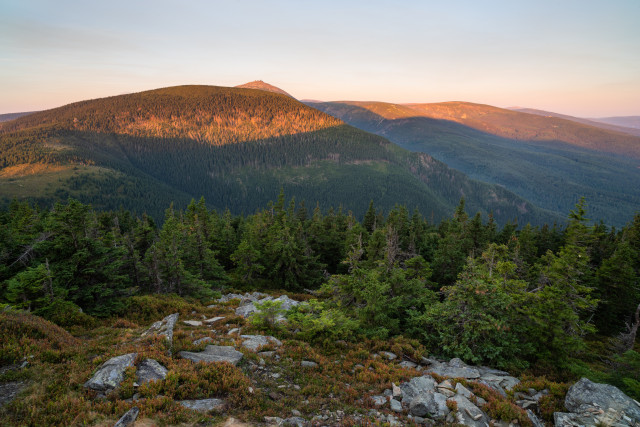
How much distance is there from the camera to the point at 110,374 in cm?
866

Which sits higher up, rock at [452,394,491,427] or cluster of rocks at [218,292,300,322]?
rock at [452,394,491,427]

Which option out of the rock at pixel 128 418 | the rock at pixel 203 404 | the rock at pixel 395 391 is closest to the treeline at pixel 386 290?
the rock at pixel 395 391

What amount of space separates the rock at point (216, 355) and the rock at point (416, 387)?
650 cm

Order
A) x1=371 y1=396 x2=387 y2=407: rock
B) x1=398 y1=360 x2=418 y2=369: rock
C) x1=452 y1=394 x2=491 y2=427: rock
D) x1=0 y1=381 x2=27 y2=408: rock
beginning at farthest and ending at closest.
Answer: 1. x1=398 y1=360 x2=418 y2=369: rock
2. x1=371 y1=396 x2=387 y2=407: rock
3. x1=452 y1=394 x2=491 y2=427: rock
4. x1=0 y1=381 x2=27 y2=408: rock

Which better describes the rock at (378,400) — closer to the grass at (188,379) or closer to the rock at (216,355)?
the grass at (188,379)

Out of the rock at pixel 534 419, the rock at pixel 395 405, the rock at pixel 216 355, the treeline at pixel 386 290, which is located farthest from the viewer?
the treeline at pixel 386 290

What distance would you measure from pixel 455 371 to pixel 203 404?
10.6 m

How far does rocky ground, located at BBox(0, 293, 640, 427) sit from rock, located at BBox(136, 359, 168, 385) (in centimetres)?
3

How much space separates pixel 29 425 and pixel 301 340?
10074 mm

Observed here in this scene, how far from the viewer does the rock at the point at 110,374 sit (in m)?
8.28

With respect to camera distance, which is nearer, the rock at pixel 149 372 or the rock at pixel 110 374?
the rock at pixel 110 374

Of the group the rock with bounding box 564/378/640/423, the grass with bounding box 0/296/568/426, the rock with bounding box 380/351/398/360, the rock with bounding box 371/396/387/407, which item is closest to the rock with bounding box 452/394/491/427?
the grass with bounding box 0/296/568/426

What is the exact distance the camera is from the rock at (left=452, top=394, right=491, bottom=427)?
912cm

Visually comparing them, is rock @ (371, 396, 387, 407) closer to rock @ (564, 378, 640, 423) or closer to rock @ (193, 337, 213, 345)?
rock @ (564, 378, 640, 423)
